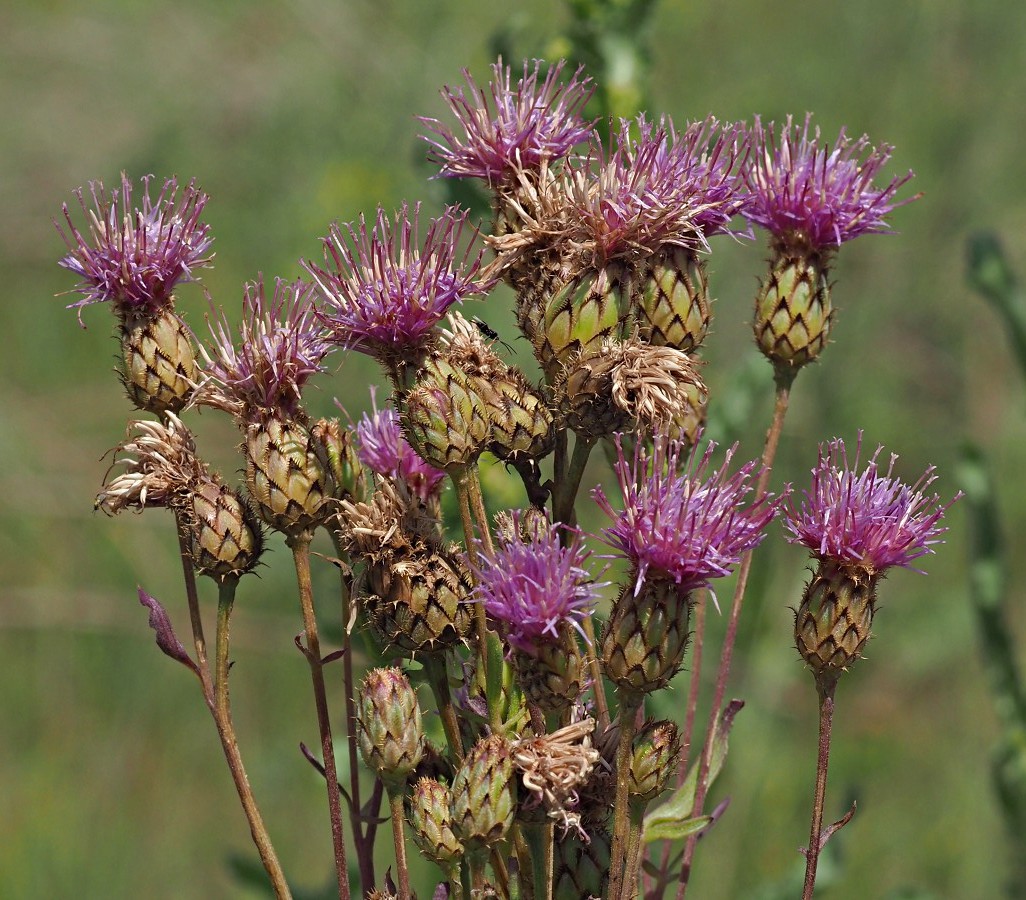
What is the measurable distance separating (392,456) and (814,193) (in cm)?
117

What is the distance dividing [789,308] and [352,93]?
20.2 feet

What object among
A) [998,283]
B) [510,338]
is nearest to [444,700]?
[998,283]

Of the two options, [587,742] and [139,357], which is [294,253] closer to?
[139,357]

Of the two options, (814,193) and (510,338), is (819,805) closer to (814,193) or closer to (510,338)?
(814,193)

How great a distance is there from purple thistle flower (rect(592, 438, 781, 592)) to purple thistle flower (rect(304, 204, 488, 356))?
0.52 m

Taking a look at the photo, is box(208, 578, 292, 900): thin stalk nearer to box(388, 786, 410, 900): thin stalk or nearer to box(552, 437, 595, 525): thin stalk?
box(388, 786, 410, 900): thin stalk

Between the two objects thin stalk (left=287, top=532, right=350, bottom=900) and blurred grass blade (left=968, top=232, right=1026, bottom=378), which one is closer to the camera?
thin stalk (left=287, top=532, right=350, bottom=900)

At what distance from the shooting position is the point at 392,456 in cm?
268

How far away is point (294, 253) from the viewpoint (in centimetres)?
794

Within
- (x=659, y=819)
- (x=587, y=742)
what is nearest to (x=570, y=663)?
(x=587, y=742)

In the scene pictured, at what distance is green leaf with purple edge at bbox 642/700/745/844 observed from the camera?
2.46 meters

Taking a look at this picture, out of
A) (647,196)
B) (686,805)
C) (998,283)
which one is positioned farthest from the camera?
(998,283)

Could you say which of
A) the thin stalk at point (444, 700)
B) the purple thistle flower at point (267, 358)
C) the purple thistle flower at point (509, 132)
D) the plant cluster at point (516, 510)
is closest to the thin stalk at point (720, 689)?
the plant cluster at point (516, 510)

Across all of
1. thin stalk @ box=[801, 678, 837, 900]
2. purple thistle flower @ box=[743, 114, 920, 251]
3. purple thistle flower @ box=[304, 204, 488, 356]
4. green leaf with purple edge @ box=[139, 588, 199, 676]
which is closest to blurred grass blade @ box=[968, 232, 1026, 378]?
purple thistle flower @ box=[743, 114, 920, 251]
